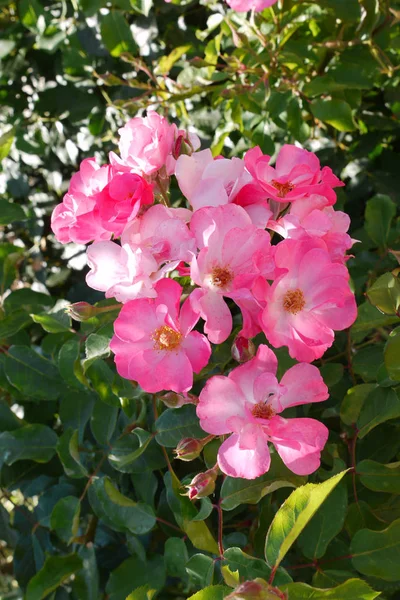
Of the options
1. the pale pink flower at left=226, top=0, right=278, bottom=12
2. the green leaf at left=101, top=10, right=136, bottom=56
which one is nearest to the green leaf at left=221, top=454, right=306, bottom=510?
the pale pink flower at left=226, top=0, right=278, bottom=12

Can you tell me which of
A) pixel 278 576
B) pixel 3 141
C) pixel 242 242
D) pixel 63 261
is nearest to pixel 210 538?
pixel 278 576

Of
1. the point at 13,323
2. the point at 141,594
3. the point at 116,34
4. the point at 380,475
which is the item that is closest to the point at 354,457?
the point at 380,475

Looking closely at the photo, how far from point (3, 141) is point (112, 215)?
0.47m

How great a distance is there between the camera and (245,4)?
0.92 m

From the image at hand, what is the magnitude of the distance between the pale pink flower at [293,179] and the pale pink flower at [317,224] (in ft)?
0.04

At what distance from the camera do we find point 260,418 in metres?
0.61

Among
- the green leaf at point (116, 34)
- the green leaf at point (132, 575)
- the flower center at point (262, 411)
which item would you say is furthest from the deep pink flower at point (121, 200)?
the green leaf at point (116, 34)

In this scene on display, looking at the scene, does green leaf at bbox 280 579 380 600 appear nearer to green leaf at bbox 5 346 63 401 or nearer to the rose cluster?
the rose cluster

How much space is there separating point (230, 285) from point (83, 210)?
0.58 feet

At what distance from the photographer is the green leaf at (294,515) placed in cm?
52

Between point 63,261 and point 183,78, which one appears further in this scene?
point 63,261

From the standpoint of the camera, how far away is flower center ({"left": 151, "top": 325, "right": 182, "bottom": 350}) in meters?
0.62

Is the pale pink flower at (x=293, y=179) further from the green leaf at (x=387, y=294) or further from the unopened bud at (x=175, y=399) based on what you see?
the unopened bud at (x=175, y=399)

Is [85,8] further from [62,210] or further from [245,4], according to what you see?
[62,210]
